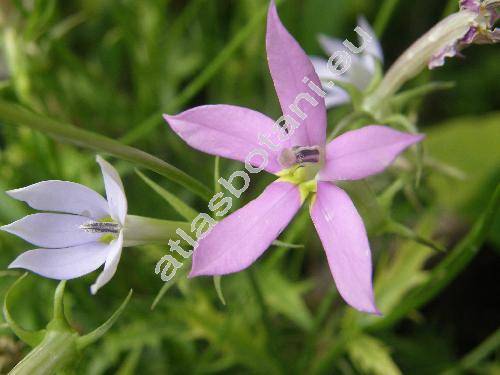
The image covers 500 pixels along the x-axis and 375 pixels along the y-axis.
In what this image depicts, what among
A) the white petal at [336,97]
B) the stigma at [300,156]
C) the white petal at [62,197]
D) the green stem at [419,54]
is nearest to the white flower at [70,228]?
the white petal at [62,197]

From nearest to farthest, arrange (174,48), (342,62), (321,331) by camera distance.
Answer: (342,62), (321,331), (174,48)

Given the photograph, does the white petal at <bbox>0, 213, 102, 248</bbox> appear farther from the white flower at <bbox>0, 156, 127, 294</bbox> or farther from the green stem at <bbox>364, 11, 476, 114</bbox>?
the green stem at <bbox>364, 11, 476, 114</bbox>

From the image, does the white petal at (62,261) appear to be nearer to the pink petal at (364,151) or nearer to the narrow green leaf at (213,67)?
the pink petal at (364,151)

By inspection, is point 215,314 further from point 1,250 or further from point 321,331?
point 1,250

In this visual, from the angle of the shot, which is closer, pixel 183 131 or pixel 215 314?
pixel 183 131

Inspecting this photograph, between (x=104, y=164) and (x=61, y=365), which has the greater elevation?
(x=104, y=164)

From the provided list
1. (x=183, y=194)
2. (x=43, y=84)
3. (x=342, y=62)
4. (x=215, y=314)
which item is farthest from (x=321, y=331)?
(x=43, y=84)

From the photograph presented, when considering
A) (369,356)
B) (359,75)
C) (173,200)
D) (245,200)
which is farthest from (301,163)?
(245,200)

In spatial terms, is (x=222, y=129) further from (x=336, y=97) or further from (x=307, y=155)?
(x=336, y=97)
